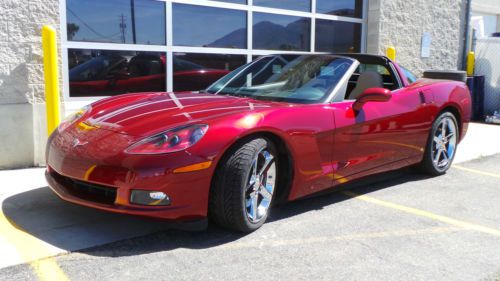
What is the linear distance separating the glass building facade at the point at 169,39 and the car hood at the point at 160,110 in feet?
6.51

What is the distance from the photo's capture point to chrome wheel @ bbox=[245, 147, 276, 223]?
3.65 meters

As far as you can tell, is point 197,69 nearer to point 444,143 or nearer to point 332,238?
point 444,143

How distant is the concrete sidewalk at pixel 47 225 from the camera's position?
3.34 meters

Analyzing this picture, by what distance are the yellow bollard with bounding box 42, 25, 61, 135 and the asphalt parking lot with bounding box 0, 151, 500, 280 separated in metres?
1.11

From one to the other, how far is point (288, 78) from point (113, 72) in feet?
9.17

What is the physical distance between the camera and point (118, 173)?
3271 millimetres

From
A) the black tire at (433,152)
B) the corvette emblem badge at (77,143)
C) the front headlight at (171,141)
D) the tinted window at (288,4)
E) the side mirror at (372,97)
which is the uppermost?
the tinted window at (288,4)

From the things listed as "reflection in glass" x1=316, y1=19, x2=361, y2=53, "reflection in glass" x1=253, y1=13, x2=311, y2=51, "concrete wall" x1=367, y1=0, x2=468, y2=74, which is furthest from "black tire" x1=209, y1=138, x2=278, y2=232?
"concrete wall" x1=367, y1=0, x2=468, y2=74

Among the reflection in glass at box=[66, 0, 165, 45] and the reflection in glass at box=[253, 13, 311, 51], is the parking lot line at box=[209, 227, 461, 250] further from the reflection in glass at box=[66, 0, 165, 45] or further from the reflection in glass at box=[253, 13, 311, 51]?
the reflection in glass at box=[253, 13, 311, 51]

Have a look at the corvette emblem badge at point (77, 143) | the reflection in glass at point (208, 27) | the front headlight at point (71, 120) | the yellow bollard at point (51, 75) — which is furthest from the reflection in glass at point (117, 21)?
the corvette emblem badge at point (77, 143)

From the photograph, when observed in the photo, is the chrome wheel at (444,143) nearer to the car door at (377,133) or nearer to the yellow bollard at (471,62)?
the car door at (377,133)

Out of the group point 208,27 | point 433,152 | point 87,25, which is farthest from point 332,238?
point 208,27

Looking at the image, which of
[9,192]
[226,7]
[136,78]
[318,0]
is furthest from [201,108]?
[318,0]

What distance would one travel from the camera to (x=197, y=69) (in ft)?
24.2
